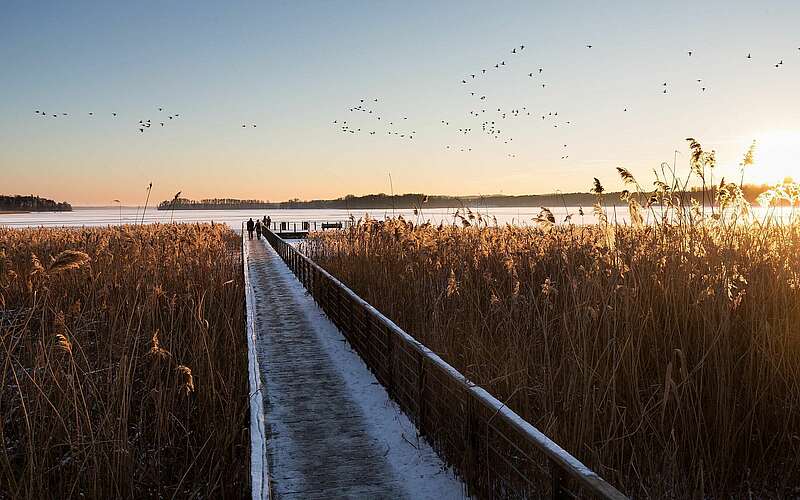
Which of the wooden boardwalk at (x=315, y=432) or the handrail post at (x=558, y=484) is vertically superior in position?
the handrail post at (x=558, y=484)

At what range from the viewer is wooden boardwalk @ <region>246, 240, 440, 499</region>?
13.7ft

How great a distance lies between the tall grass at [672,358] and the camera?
12.3 ft

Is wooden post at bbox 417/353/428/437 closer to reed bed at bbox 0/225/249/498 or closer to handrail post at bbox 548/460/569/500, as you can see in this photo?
reed bed at bbox 0/225/249/498

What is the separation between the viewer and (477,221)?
35.1 feet

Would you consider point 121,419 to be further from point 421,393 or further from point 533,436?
point 533,436

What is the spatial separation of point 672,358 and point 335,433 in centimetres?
268

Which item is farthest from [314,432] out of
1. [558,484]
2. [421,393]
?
[558,484]

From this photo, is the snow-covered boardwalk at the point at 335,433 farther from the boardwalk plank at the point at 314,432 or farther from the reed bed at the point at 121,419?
the reed bed at the point at 121,419

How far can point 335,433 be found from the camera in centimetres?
509

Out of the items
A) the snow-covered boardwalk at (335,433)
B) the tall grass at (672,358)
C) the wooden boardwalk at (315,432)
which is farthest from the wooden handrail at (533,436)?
the wooden boardwalk at (315,432)

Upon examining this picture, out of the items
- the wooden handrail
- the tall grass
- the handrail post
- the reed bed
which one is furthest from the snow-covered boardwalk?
the handrail post

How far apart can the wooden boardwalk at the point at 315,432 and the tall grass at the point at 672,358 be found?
1.01 m

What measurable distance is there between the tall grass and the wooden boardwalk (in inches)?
39.6

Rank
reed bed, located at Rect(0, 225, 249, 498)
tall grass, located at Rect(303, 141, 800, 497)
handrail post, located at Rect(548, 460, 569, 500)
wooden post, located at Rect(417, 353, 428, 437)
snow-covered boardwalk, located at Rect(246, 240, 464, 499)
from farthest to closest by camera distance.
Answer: wooden post, located at Rect(417, 353, 428, 437), snow-covered boardwalk, located at Rect(246, 240, 464, 499), reed bed, located at Rect(0, 225, 249, 498), tall grass, located at Rect(303, 141, 800, 497), handrail post, located at Rect(548, 460, 569, 500)
